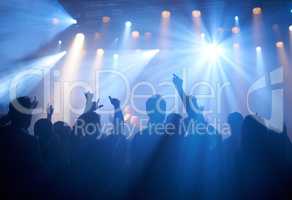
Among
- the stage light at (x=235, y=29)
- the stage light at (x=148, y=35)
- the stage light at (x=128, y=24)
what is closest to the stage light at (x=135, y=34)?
the stage light at (x=148, y=35)

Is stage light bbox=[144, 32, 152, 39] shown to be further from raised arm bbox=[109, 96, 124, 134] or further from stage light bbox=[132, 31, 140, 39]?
raised arm bbox=[109, 96, 124, 134]

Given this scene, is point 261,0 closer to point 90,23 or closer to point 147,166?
point 90,23

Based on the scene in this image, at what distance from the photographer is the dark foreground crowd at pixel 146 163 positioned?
2.36 meters

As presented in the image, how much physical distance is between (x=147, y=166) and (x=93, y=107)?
943 mm

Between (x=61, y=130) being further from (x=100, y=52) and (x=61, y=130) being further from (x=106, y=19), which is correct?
(x=100, y=52)

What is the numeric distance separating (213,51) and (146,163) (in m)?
8.21

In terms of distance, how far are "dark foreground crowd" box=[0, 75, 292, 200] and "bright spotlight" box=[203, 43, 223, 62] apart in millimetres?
7473

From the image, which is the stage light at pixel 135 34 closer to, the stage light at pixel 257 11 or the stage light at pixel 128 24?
the stage light at pixel 128 24

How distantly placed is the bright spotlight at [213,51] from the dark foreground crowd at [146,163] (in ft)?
24.5

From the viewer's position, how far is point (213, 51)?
10.5 meters

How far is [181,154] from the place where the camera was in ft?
9.14

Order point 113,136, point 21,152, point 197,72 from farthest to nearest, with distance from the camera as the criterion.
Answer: point 197,72
point 113,136
point 21,152

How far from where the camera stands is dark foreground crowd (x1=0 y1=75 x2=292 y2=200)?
2357 millimetres

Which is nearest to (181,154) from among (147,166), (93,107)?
(147,166)
